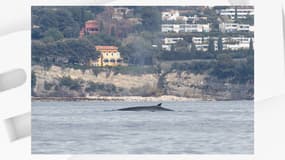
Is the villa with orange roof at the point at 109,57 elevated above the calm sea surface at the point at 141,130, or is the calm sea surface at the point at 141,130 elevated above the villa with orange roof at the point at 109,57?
the villa with orange roof at the point at 109,57

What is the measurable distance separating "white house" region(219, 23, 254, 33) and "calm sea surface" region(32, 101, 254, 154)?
917 millimetres

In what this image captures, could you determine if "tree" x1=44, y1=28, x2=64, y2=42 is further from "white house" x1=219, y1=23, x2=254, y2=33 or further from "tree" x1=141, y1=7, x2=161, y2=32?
"white house" x1=219, y1=23, x2=254, y2=33

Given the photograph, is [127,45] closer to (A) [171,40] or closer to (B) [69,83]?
(A) [171,40]

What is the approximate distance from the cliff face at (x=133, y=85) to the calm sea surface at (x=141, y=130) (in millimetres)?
352

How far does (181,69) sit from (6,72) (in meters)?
3.00

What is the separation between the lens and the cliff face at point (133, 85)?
16547mm

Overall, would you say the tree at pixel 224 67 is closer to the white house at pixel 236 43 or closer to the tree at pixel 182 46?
the white house at pixel 236 43

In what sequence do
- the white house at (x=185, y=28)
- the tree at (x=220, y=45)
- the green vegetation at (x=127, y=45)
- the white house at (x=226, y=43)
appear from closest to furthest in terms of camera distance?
1. the green vegetation at (x=127, y=45)
2. the white house at (x=185, y=28)
3. the white house at (x=226, y=43)
4. the tree at (x=220, y=45)

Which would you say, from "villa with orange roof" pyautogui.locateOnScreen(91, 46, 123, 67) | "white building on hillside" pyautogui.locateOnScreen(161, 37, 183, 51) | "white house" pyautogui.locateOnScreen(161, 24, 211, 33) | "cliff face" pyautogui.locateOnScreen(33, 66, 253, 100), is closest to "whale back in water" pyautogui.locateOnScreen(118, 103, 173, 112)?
"cliff face" pyautogui.locateOnScreen(33, 66, 253, 100)

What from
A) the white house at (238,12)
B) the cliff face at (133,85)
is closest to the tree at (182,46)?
the cliff face at (133,85)

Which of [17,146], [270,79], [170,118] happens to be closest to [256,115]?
[270,79]

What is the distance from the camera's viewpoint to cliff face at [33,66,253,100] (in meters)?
16.5

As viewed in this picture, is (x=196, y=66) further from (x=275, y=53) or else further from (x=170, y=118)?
(x=275, y=53)

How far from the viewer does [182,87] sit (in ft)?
55.2
